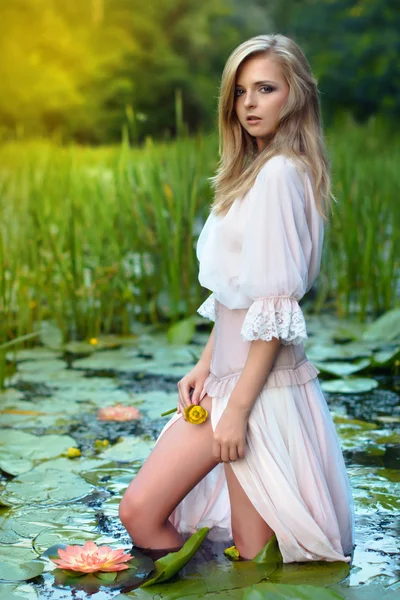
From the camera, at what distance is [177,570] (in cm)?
137

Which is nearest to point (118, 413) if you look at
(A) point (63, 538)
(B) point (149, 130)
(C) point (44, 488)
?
(C) point (44, 488)

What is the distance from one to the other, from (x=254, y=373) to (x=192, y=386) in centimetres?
23

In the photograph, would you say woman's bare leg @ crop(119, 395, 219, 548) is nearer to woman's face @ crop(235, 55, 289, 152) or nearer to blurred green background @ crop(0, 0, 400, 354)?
woman's face @ crop(235, 55, 289, 152)

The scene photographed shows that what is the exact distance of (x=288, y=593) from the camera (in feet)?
4.05

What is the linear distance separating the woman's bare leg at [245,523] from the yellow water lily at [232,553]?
0.04ft

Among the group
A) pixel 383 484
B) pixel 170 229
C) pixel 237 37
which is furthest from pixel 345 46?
pixel 383 484

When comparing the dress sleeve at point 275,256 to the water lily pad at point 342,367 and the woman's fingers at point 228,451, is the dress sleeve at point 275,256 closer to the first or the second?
the woman's fingers at point 228,451

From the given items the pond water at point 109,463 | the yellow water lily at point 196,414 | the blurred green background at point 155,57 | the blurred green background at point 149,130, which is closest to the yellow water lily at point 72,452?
the pond water at point 109,463

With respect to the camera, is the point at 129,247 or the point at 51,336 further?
the point at 129,247

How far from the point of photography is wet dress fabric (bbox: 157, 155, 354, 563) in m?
1.37

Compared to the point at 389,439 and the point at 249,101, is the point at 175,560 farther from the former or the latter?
the point at 389,439

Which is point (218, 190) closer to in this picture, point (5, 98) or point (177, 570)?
point (177, 570)

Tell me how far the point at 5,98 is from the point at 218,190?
14.0 m

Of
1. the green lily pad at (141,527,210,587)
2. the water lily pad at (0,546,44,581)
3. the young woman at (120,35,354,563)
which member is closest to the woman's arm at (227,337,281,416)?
the young woman at (120,35,354,563)
